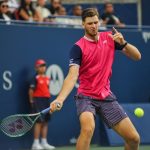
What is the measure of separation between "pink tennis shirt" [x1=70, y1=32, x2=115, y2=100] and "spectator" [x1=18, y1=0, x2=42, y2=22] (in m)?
6.97

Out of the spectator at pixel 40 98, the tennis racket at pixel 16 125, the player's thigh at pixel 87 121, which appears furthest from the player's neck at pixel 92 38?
the spectator at pixel 40 98

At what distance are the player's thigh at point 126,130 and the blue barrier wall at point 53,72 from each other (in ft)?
19.1

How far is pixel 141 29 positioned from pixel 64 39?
2.75m

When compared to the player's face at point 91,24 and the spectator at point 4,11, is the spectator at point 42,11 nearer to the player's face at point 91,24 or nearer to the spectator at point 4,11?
the spectator at point 4,11

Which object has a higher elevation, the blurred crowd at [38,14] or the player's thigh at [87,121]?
the blurred crowd at [38,14]

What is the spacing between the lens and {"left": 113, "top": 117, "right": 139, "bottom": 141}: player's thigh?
7.74 m

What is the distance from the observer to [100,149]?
13.6 meters

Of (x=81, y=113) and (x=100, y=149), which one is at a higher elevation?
(x=81, y=113)

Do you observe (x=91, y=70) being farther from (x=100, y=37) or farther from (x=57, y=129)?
(x=57, y=129)

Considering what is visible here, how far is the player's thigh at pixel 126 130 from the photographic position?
25.4 feet

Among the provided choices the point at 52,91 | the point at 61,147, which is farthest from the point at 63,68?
the point at 61,147

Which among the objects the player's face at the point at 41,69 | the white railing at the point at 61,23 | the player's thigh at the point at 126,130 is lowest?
the player's face at the point at 41,69

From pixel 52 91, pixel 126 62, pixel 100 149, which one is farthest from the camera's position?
pixel 126 62

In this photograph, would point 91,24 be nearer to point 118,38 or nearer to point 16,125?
point 118,38
